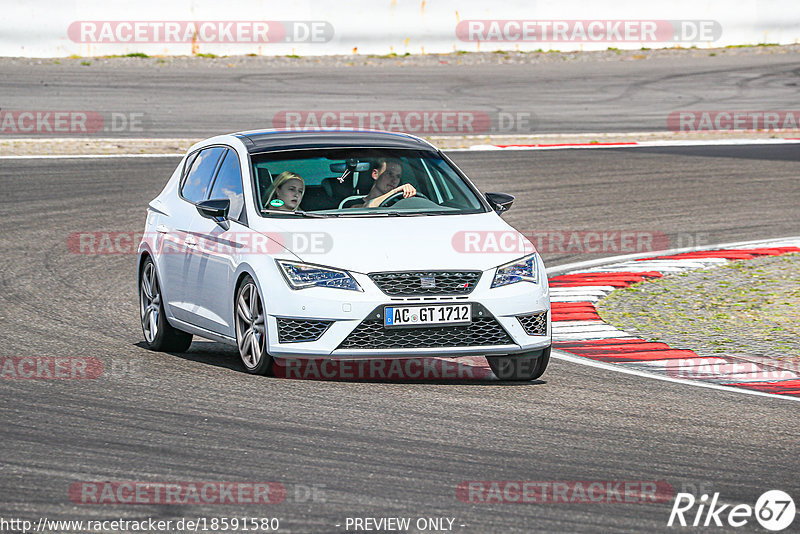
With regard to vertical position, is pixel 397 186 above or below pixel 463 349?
above

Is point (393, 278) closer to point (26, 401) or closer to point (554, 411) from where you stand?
point (554, 411)

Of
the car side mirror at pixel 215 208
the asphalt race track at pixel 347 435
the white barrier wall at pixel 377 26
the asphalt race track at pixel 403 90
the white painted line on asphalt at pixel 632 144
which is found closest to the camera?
the asphalt race track at pixel 347 435

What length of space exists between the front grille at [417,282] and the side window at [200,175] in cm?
225

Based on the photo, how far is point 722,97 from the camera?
27078 millimetres

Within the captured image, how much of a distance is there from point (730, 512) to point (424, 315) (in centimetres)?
279

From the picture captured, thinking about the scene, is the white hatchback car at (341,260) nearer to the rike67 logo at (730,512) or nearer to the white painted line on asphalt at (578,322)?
the white painted line on asphalt at (578,322)

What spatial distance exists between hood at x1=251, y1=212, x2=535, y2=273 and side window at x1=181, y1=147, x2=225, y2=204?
1242 millimetres

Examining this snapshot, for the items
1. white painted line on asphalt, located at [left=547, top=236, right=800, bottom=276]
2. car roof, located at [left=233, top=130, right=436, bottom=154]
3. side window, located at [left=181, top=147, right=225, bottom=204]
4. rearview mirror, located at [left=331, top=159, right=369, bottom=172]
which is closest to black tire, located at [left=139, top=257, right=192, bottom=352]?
side window, located at [left=181, top=147, right=225, bottom=204]

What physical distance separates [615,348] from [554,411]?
2628 mm

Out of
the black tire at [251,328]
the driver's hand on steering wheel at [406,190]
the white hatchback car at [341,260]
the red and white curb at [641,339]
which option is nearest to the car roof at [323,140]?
the white hatchback car at [341,260]

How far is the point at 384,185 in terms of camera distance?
30.4 feet

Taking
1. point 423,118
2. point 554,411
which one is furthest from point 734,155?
point 554,411

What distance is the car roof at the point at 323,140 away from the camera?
9.41m

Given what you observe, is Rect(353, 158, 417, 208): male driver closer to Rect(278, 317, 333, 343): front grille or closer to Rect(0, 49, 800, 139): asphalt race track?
Rect(278, 317, 333, 343): front grille
